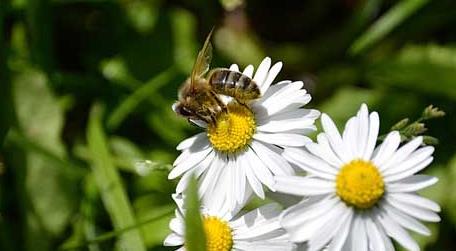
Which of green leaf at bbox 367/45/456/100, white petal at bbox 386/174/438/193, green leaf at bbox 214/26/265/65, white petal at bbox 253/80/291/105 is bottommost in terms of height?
white petal at bbox 386/174/438/193

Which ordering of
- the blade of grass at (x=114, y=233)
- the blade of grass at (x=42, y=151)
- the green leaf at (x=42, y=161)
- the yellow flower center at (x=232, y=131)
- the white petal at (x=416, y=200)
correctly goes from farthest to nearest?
the green leaf at (x=42, y=161), the blade of grass at (x=42, y=151), the blade of grass at (x=114, y=233), the yellow flower center at (x=232, y=131), the white petal at (x=416, y=200)

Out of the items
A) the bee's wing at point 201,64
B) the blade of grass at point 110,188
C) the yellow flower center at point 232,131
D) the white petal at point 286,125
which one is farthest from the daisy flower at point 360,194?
the blade of grass at point 110,188

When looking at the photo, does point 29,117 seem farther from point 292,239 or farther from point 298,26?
point 292,239

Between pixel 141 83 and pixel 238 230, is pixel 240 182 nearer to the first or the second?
pixel 238 230

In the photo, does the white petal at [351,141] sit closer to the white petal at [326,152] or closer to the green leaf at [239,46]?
the white petal at [326,152]

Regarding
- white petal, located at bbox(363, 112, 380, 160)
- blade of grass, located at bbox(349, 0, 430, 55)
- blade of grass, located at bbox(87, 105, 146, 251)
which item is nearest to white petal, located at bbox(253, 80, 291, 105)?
white petal, located at bbox(363, 112, 380, 160)

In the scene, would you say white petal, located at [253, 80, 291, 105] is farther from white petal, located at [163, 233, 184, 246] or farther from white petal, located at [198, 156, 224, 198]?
white petal, located at [163, 233, 184, 246]
